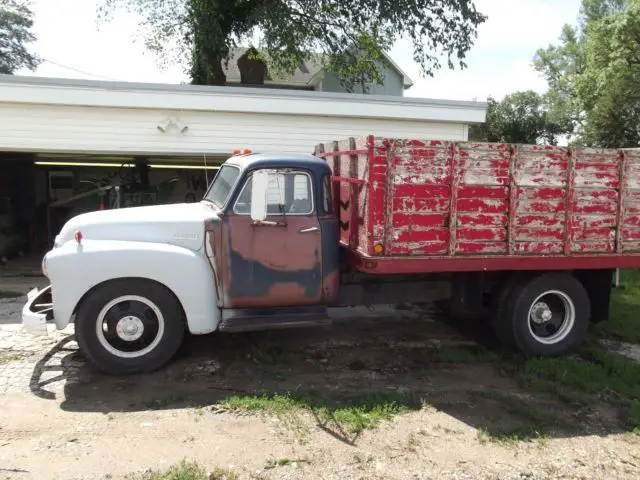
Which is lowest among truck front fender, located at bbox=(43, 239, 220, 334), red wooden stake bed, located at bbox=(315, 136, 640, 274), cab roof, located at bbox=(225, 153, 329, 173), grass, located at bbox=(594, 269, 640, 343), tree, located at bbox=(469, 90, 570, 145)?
grass, located at bbox=(594, 269, 640, 343)

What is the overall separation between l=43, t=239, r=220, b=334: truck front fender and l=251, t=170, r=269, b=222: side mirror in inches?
27.6

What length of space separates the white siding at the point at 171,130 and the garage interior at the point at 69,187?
5.96ft

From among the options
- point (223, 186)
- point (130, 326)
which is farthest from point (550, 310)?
point (130, 326)

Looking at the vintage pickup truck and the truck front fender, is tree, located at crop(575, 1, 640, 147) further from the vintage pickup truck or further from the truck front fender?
the truck front fender

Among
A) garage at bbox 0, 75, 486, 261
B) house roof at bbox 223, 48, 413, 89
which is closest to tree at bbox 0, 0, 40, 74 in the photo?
house roof at bbox 223, 48, 413, 89

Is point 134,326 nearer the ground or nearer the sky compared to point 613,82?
nearer the ground

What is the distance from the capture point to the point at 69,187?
15242 mm

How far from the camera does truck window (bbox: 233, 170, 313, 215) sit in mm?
5109

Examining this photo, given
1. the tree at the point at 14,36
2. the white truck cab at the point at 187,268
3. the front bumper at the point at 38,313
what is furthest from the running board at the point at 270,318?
the tree at the point at 14,36

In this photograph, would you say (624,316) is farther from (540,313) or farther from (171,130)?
(171,130)

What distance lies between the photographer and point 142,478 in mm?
3350

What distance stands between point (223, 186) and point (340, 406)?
2503mm

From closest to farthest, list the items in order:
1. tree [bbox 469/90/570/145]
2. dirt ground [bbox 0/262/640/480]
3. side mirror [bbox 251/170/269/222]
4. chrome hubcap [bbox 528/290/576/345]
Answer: dirt ground [bbox 0/262/640/480], side mirror [bbox 251/170/269/222], chrome hubcap [bbox 528/290/576/345], tree [bbox 469/90/570/145]

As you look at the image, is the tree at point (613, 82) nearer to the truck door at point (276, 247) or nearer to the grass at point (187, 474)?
the truck door at point (276, 247)
